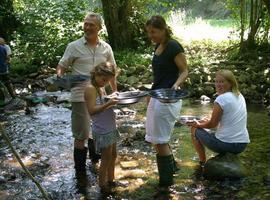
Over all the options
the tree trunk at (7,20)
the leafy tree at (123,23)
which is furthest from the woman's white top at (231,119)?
the tree trunk at (7,20)

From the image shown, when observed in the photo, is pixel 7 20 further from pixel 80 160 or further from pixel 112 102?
pixel 112 102

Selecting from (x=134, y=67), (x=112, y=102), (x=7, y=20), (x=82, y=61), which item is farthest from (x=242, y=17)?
(x=112, y=102)

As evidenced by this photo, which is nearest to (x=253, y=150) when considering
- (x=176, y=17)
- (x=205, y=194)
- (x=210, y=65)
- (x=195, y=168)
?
(x=195, y=168)

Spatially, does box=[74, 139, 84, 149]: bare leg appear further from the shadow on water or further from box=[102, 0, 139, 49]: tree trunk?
box=[102, 0, 139, 49]: tree trunk

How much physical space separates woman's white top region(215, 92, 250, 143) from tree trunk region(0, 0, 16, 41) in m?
12.8

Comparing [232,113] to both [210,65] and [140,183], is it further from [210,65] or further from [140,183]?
[210,65]

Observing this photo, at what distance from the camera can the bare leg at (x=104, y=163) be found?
4582 millimetres

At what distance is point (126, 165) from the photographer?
5570 mm

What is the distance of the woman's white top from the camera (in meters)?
4.88

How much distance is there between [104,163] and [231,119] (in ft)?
4.82

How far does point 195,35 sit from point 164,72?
15.7 metres

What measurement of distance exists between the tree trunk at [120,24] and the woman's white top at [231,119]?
1085 centimetres

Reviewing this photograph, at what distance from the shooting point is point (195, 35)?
65.0ft

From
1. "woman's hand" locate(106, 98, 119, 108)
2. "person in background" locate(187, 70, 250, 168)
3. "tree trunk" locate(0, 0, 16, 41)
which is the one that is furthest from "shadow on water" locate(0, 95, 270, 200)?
"tree trunk" locate(0, 0, 16, 41)
